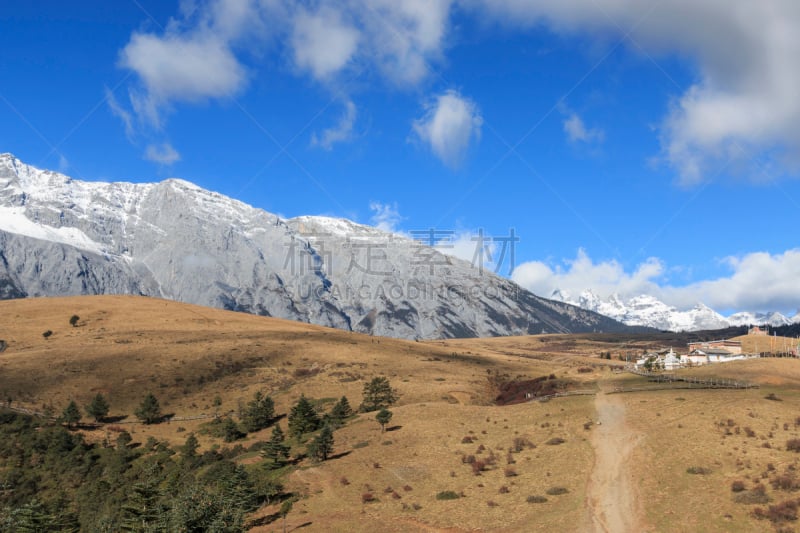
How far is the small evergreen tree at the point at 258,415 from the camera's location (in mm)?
64688

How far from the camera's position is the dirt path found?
33931 mm

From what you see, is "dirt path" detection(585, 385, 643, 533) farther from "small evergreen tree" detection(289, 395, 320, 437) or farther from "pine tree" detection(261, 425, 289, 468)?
"small evergreen tree" detection(289, 395, 320, 437)

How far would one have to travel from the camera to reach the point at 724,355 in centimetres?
11219

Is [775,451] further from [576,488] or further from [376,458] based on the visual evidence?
[376,458]

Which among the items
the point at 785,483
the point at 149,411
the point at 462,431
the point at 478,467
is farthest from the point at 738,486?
the point at 149,411

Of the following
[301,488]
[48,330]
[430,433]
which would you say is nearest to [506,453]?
[430,433]

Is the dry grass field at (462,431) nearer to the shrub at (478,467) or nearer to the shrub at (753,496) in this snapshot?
the shrub at (753,496)

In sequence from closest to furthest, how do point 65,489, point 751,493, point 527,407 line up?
Result: point 751,493 → point 65,489 → point 527,407

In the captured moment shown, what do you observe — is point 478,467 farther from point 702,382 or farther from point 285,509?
point 702,382

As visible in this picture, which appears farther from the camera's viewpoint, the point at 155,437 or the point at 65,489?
the point at 155,437

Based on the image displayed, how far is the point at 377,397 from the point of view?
6962cm

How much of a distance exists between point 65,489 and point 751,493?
52569 mm

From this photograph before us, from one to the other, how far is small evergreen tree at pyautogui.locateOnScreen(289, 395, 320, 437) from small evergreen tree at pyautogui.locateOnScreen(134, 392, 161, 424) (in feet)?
57.1

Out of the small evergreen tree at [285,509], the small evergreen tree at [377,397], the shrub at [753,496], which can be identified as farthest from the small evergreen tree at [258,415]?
the shrub at [753,496]
